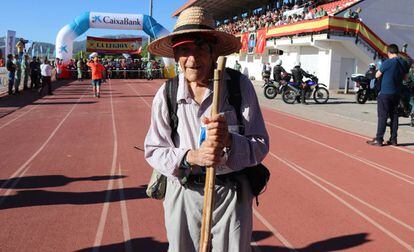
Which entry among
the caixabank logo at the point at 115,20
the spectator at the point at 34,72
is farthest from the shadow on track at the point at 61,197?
the caixabank logo at the point at 115,20

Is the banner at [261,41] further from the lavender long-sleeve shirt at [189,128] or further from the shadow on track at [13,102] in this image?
the lavender long-sleeve shirt at [189,128]

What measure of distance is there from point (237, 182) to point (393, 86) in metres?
6.70

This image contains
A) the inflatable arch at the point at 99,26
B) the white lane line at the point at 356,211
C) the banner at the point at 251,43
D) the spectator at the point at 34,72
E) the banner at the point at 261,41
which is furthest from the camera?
the banner at the point at 251,43

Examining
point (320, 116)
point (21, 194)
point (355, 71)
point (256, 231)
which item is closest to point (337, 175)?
point (256, 231)

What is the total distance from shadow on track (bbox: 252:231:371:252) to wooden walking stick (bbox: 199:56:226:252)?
1.86 metres

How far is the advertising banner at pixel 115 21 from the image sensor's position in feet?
93.0

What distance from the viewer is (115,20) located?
28688 millimetres

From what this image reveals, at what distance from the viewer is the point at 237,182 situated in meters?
2.04

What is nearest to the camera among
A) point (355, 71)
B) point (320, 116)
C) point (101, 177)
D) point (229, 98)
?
point (229, 98)

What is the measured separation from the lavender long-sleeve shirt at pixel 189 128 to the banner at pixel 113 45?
118 feet

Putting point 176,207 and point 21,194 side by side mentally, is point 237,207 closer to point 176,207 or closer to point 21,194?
point 176,207

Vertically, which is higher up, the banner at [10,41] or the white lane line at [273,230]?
the banner at [10,41]

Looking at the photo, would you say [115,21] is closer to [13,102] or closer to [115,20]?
[115,20]

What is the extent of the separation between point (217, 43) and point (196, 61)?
214mm
